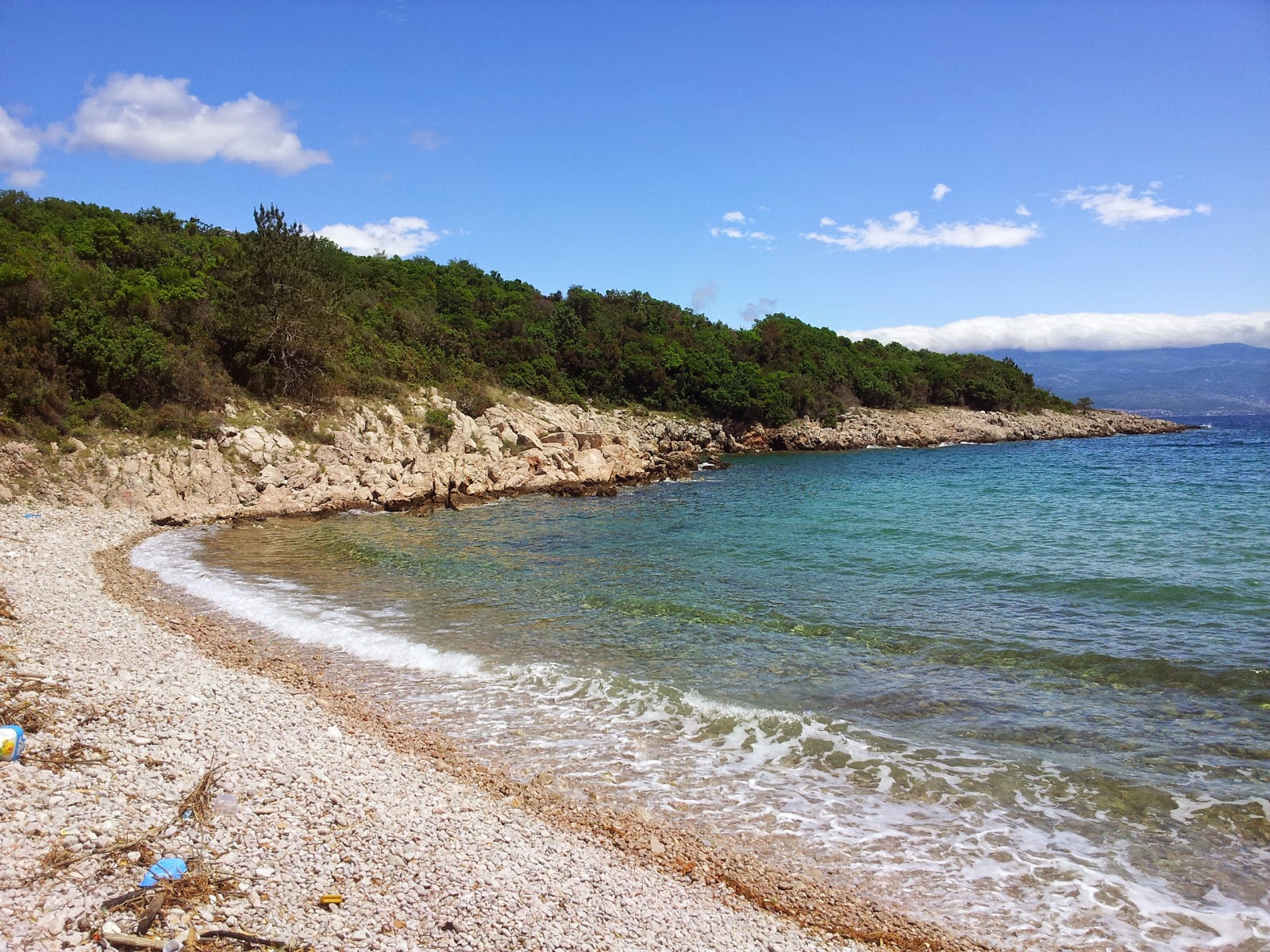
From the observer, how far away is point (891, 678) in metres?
11.2

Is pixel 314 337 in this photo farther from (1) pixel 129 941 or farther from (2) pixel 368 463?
(1) pixel 129 941

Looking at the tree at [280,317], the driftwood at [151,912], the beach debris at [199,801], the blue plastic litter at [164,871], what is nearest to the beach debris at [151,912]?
the driftwood at [151,912]

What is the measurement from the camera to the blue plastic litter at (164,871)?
5.14 metres

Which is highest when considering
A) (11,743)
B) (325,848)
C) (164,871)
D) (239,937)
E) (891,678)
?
(11,743)

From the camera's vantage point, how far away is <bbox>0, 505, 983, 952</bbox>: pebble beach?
5074mm

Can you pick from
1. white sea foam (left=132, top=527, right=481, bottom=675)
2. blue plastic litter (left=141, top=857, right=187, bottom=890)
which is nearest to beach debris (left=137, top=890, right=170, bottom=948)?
blue plastic litter (left=141, top=857, right=187, bottom=890)

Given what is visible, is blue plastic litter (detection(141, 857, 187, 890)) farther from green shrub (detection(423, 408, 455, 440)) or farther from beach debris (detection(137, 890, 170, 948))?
green shrub (detection(423, 408, 455, 440))

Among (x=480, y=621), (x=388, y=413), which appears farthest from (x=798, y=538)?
(x=388, y=413)

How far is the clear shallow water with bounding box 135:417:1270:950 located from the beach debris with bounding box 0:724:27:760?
4356 millimetres

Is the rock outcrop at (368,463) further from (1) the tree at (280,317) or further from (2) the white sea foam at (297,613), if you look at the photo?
(2) the white sea foam at (297,613)

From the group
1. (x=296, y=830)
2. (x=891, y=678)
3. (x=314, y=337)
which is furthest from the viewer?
(x=314, y=337)

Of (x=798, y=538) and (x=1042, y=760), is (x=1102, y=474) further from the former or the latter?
(x=1042, y=760)

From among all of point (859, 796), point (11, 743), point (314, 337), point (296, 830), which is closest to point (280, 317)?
point (314, 337)

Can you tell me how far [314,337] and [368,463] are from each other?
722 cm
